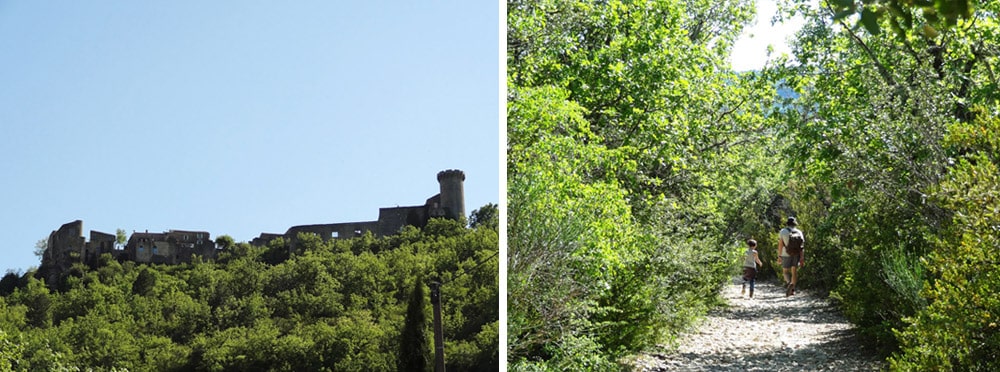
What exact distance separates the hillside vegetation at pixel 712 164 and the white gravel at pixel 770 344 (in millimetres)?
200

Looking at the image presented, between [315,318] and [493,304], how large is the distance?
96 centimetres

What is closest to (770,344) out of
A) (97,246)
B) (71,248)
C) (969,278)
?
(969,278)

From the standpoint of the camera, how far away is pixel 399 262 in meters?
4.76

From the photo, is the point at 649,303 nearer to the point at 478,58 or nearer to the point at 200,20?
the point at 478,58

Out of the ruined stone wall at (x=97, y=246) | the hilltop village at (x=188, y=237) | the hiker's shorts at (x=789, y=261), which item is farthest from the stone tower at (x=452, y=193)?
the hiker's shorts at (x=789, y=261)

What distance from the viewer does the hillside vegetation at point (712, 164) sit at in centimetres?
402

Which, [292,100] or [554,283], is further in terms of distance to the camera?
[292,100]

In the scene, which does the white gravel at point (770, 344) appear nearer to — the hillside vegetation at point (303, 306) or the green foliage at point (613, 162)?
the green foliage at point (613, 162)

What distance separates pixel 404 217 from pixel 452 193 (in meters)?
0.30

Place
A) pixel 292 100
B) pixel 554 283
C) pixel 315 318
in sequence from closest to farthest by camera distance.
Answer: pixel 554 283
pixel 292 100
pixel 315 318

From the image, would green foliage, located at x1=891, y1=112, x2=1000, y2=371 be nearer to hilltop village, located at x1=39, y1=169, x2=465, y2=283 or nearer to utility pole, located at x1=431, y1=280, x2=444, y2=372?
utility pole, located at x1=431, y1=280, x2=444, y2=372

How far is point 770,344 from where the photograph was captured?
6.84m

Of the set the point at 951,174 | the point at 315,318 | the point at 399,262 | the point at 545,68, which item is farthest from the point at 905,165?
the point at 315,318

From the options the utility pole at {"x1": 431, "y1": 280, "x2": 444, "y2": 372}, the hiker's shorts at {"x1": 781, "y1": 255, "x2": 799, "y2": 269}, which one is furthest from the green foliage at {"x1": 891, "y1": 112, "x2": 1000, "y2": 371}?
the hiker's shorts at {"x1": 781, "y1": 255, "x2": 799, "y2": 269}
